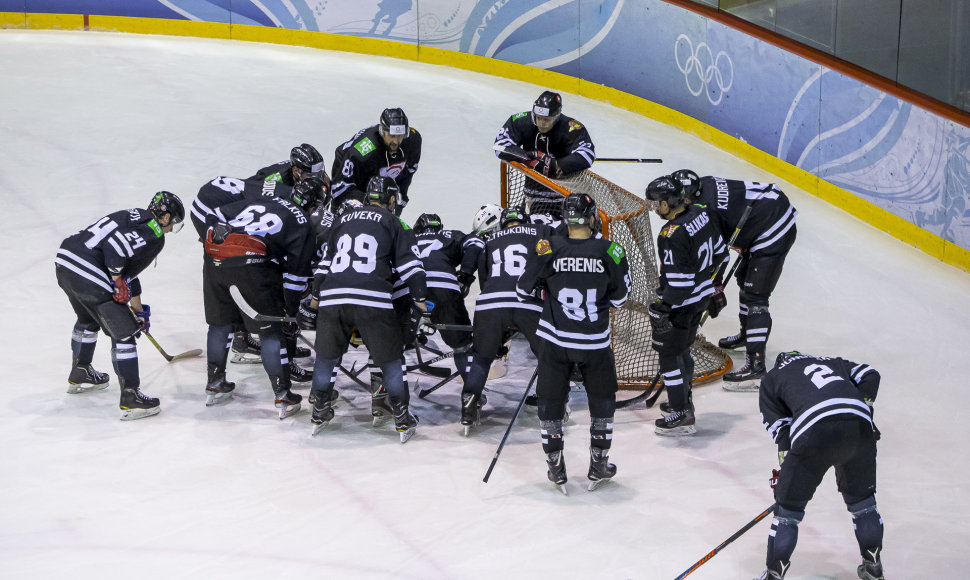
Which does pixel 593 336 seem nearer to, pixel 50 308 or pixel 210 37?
pixel 50 308

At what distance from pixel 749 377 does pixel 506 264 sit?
1823 millimetres

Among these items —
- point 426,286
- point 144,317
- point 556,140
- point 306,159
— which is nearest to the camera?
point 426,286

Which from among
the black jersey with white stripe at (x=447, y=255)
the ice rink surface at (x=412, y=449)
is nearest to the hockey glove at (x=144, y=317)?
the ice rink surface at (x=412, y=449)

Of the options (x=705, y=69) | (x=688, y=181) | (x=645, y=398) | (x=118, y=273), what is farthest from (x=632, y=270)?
(x=705, y=69)

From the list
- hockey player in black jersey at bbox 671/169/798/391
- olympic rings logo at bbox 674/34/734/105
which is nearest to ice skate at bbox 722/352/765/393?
hockey player in black jersey at bbox 671/169/798/391

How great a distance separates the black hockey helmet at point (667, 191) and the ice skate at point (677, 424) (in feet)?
3.87

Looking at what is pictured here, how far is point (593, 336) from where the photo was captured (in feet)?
16.4

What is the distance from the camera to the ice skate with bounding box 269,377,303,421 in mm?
6043

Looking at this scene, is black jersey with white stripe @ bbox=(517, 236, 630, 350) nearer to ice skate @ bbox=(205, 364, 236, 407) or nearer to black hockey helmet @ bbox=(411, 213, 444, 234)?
black hockey helmet @ bbox=(411, 213, 444, 234)

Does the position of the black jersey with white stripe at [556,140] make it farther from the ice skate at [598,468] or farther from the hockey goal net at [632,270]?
the ice skate at [598,468]

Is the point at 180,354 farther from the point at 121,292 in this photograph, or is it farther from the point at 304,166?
the point at 304,166

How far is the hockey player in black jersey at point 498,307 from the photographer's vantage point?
5.79 metres

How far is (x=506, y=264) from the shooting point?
5840 mm

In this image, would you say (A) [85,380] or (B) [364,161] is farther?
(B) [364,161]
